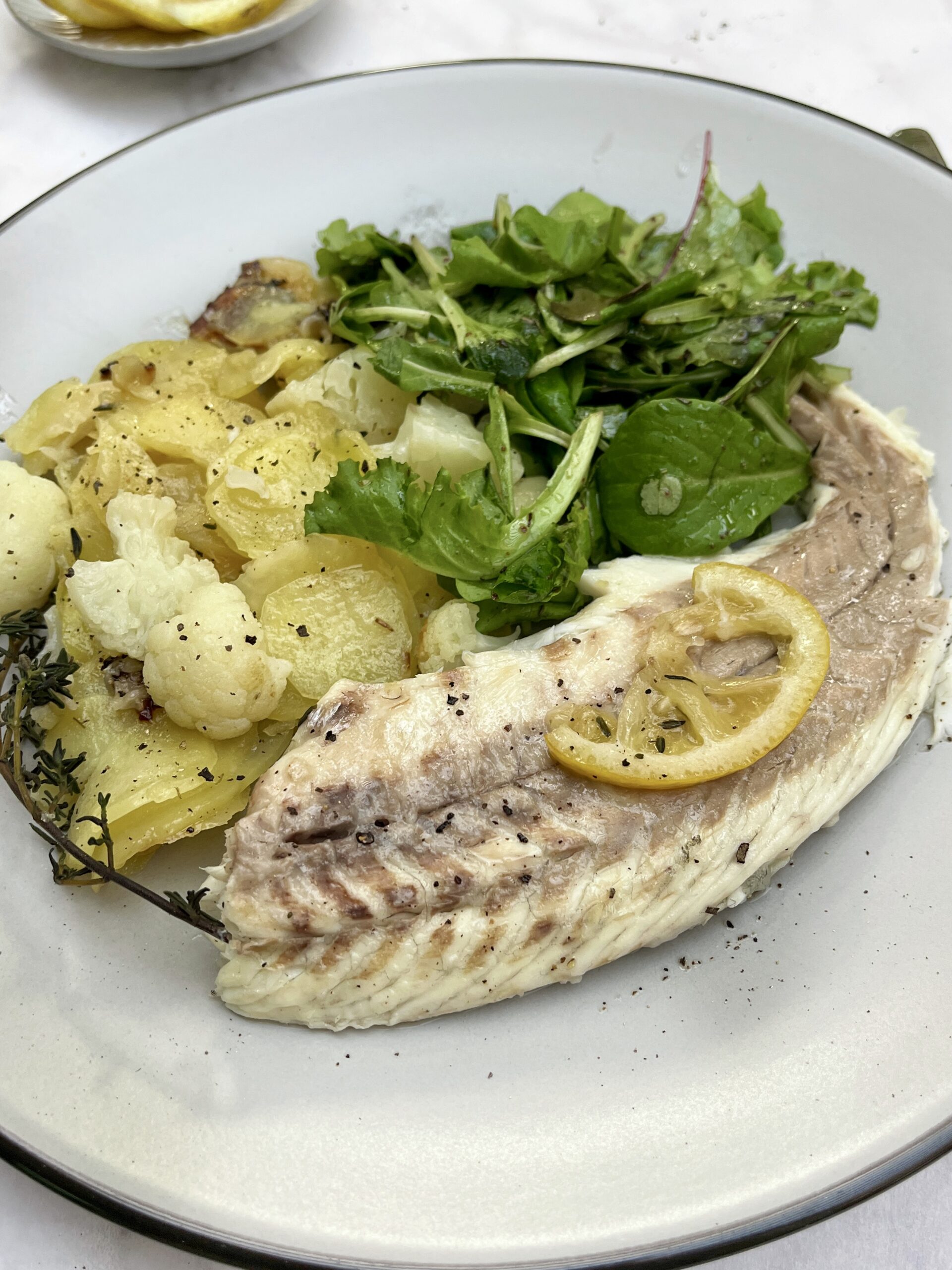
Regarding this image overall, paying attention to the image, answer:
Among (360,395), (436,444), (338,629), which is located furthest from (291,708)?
(360,395)

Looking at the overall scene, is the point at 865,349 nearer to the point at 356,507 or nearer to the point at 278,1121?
the point at 356,507

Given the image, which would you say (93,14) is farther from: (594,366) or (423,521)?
(423,521)

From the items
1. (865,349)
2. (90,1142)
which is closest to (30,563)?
(90,1142)

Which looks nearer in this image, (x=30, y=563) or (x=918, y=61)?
(x=30, y=563)

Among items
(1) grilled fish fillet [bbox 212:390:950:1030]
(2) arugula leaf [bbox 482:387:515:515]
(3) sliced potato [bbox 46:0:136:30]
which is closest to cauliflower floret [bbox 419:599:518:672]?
(1) grilled fish fillet [bbox 212:390:950:1030]

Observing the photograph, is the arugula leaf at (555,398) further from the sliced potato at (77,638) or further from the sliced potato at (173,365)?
the sliced potato at (77,638)
